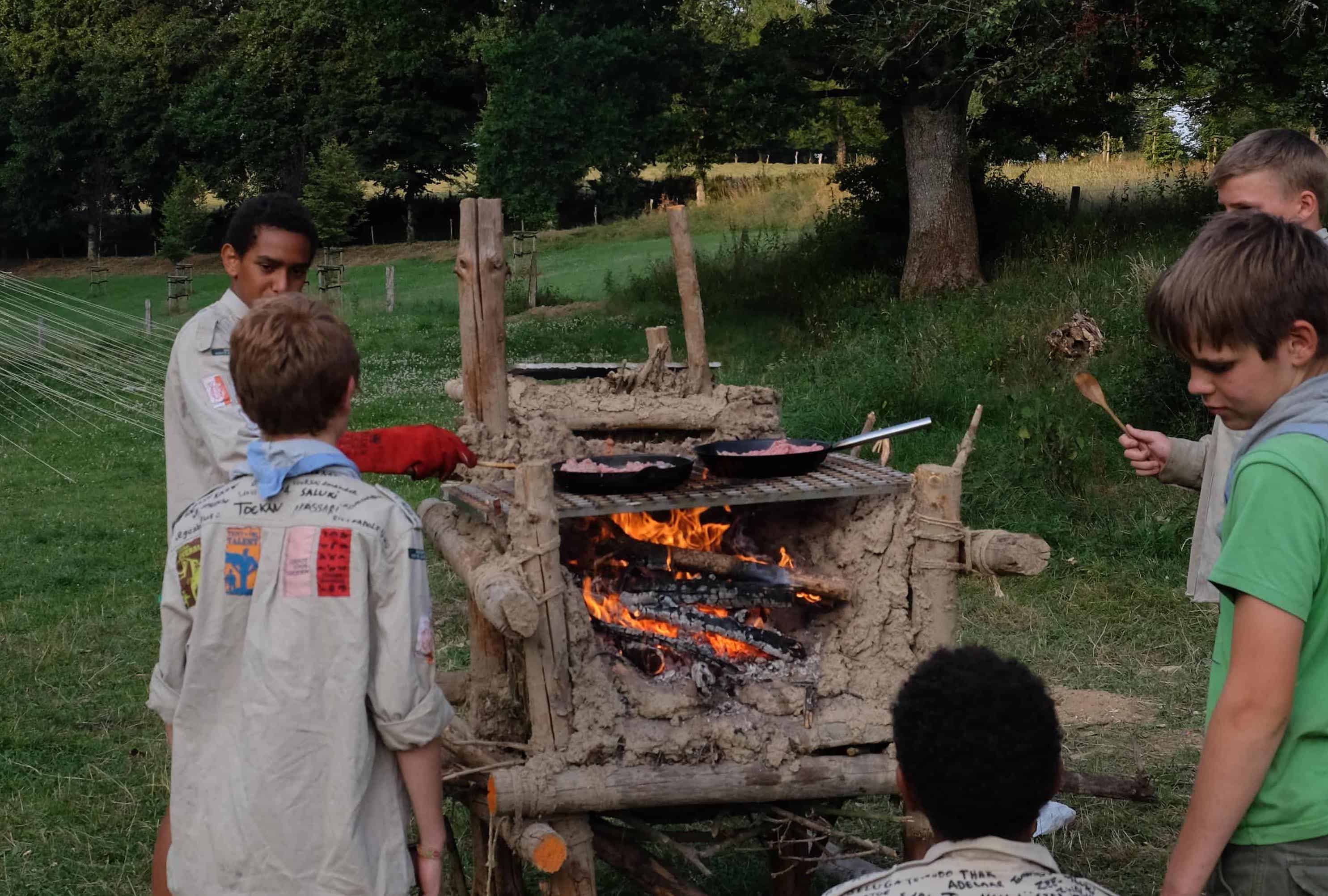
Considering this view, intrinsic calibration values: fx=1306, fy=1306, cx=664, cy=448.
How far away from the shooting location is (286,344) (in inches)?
98.0

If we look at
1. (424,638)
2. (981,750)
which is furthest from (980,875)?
(424,638)

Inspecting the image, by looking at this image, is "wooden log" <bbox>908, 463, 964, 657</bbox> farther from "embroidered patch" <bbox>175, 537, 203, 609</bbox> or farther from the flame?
"embroidered patch" <bbox>175, 537, 203, 609</bbox>

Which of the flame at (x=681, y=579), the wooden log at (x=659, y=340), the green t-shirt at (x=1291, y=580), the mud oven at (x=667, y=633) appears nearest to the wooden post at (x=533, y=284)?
the wooden log at (x=659, y=340)

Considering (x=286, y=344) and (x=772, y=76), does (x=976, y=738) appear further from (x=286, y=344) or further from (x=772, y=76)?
(x=772, y=76)

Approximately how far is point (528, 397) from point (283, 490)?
8.59 feet

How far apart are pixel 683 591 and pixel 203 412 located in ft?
5.09

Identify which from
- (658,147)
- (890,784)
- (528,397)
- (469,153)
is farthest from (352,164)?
(890,784)

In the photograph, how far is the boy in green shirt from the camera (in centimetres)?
196

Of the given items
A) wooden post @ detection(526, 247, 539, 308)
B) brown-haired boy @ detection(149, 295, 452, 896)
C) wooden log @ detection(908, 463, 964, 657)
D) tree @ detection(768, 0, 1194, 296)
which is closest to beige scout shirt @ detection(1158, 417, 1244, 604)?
wooden log @ detection(908, 463, 964, 657)

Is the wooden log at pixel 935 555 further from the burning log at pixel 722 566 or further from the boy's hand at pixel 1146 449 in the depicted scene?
the boy's hand at pixel 1146 449

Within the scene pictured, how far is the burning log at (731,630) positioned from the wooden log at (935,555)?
1.26 feet

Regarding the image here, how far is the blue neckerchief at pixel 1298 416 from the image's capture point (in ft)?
6.59

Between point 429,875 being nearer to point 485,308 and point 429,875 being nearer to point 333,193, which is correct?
point 485,308

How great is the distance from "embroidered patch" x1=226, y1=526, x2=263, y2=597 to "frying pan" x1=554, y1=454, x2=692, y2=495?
1.43m
